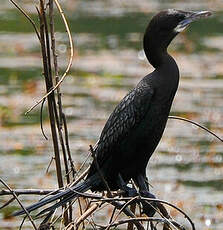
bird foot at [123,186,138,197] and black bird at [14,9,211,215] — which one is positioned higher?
black bird at [14,9,211,215]

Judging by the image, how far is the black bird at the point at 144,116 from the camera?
13.5ft

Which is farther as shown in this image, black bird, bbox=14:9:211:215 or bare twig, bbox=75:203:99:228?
black bird, bbox=14:9:211:215

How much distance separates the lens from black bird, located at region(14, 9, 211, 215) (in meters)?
4.12

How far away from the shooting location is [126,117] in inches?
164

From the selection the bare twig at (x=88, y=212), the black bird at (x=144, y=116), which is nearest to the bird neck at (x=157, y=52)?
the black bird at (x=144, y=116)

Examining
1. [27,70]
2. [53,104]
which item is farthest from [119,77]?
[53,104]

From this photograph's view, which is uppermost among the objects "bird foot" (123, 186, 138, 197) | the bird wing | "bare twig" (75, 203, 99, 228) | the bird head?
the bird head

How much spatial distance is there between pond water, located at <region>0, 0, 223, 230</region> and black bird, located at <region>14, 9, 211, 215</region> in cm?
244

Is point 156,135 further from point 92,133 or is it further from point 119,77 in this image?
point 119,77

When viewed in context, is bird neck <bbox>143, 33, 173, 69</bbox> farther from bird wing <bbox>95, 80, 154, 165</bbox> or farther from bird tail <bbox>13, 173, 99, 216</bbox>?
bird tail <bbox>13, 173, 99, 216</bbox>

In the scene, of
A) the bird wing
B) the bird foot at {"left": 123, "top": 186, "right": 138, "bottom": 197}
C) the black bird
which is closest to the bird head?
the black bird

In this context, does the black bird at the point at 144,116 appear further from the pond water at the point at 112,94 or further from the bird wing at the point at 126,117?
the pond water at the point at 112,94

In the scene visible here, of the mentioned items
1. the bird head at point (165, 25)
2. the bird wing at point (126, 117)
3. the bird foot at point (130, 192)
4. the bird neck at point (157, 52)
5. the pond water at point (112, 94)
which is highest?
the bird head at point (165, 25)

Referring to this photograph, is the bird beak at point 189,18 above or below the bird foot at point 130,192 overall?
above
